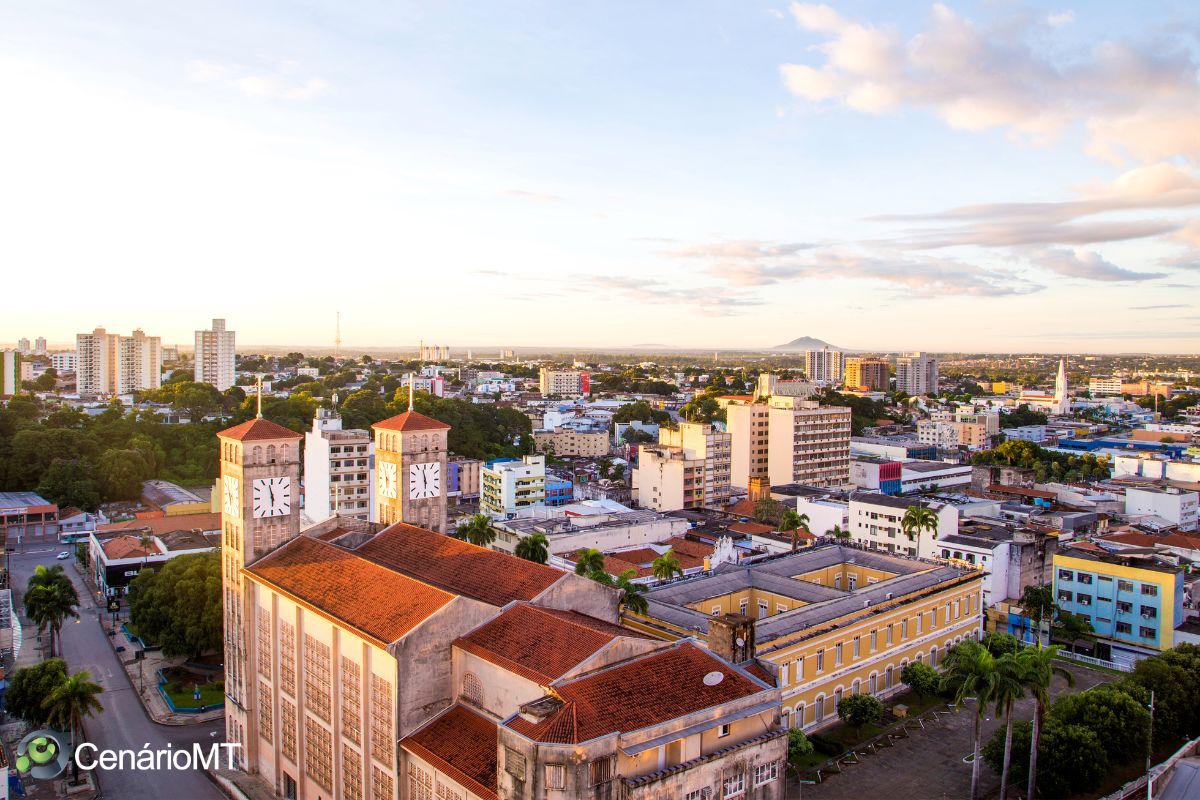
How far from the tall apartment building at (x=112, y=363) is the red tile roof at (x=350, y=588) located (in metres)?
148

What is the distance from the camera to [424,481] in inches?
1291

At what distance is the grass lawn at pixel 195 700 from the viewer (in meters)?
36.6

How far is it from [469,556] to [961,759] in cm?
1907

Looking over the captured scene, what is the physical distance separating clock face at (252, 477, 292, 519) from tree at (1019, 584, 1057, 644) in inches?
1411

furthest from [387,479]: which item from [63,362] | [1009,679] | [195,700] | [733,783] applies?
[63,362]

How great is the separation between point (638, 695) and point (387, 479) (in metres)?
16.4

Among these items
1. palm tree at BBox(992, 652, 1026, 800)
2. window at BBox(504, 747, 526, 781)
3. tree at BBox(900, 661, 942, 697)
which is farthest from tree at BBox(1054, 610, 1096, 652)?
window at BBox(504, 747, 526, 781)

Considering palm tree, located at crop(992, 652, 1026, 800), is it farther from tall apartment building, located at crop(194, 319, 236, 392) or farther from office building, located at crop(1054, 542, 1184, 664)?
tall apartment building, located at crop(194, 319, 236, 392)

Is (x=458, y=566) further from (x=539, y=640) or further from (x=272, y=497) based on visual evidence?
(x=272, y=497)

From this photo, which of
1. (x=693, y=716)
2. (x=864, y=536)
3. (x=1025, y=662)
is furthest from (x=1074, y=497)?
(x=693, y=716)

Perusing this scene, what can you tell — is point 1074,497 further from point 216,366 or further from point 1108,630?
point 216,366

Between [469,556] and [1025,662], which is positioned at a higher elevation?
[469,556]

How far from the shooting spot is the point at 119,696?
3775cm

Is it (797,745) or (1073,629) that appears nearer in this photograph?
(797,745)
